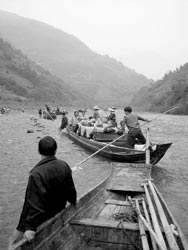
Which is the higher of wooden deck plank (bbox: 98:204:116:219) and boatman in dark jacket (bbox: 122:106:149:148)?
boatman in dark jacket (bbox: 122:106:149:148)

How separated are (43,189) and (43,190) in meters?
0.01

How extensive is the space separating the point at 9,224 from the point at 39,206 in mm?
3622

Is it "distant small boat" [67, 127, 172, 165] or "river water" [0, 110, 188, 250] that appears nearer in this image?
"river water" [0, 110, 188, 250]

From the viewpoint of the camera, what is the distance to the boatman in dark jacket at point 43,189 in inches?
150

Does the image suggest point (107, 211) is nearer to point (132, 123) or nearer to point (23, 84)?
point (132, 123)

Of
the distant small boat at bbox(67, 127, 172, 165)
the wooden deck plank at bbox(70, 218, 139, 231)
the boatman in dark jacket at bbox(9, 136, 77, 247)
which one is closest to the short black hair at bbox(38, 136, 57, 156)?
the boatman in dark jacket at bbox(9, 136, 77, 247)

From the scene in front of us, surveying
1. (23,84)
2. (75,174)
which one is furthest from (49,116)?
(23,84)

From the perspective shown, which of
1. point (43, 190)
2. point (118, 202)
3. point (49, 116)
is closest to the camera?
point (43, 190)

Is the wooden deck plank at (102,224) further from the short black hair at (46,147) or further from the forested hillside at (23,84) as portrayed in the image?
the forested hillside at (23,84)

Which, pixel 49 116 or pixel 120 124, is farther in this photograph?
pixel 49 116

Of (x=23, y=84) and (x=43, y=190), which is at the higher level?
(x=23, y=84)

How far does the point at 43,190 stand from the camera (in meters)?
3.87

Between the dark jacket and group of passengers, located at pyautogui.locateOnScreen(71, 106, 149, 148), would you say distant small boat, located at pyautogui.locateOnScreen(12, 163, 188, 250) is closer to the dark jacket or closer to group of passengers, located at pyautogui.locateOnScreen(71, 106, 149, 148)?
the dark jacket

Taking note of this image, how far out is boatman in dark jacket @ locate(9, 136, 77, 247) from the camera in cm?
382
